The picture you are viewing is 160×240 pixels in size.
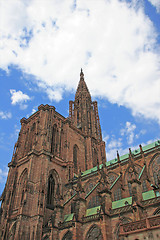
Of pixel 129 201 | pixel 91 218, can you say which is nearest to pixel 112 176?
pixel 129 201

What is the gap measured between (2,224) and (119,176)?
17.3m

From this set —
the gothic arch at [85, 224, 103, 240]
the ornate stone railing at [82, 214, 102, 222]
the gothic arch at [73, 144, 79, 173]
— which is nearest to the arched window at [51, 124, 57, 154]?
the gothic arch at [73, 144, 79, 173]

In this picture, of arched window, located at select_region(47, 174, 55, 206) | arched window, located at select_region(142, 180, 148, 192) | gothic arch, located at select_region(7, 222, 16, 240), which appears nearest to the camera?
arched window, located at select_region(142, 180, 148, 192)

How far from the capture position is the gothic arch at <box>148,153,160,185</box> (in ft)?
83.4

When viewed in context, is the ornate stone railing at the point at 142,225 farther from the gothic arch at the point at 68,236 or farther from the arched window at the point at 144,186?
the arched window at the point at 144,186

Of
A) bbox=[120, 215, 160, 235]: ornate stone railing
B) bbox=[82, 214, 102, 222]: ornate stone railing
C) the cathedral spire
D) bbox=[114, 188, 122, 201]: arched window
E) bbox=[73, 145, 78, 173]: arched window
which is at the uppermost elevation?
the cathedral spire

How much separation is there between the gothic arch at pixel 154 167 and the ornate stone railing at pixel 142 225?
1382 centimetres

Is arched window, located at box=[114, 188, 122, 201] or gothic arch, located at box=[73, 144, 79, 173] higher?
gothic arch, located at box=[73, 144, 79, 173]

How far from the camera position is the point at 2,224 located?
29.1m

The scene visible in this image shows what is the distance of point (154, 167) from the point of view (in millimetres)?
26188

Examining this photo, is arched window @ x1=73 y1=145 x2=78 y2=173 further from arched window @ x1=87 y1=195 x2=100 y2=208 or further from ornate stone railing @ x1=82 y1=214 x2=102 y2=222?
ornate stone railing @ x1=82 y1=214 x2=102 y2=222

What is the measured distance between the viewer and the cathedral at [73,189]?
19.2 metres

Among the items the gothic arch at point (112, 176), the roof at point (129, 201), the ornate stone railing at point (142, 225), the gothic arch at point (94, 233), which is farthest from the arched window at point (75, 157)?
the ornate stone railing at point (142, 225)

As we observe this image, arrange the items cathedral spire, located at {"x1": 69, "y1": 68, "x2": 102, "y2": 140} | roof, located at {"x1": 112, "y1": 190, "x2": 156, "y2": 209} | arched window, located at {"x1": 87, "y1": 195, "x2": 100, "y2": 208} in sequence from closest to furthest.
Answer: roof, located at {"x1": 112, "y1": 190, "x2": 156, "y2": 209} < arched window, located at {"x1": 87, "y1": 195, "x2": 100, "y2": 208} < cathedral spire, located at {"x1": 69, "y1": 68, "x2": 102, "y2": 140}
